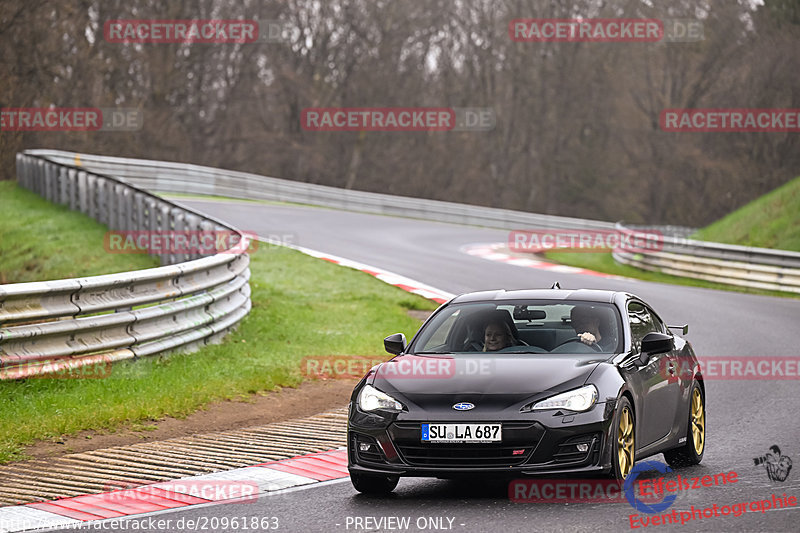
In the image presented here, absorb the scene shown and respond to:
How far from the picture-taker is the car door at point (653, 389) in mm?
7977

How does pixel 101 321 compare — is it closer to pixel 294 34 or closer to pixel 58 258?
pixel 58 258

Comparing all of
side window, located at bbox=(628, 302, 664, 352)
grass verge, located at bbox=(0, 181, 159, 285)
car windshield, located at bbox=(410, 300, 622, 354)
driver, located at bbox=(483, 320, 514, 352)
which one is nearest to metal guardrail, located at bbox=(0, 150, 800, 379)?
grass verge, located at bbox=(0, 181, 159, 285)

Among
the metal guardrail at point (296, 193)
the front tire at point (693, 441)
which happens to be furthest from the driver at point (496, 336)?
the metal guardrail at point (296, 193)

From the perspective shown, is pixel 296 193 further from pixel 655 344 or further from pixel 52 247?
pixel 655 344

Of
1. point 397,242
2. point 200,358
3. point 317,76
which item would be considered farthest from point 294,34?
point 200,358

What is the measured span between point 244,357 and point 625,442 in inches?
258

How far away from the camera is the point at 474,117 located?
65.8 meters

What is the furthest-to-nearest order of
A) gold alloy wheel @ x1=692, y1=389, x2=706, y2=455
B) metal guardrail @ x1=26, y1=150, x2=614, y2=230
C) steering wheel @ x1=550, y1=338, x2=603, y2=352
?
metal guardrail @ x1=26, y1=150, x2=614, y2=230 < gold alloy wheel @ x1=692, y1=389, x2=706, y2=455 < steering wheel @ x1=550, y1=338, x2=603, y2=352

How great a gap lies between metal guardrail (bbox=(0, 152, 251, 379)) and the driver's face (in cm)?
399

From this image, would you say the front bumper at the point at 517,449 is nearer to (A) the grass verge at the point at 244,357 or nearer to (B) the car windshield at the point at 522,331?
(B) the car windshield at the point at 522,331

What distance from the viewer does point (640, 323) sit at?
8.80 meters

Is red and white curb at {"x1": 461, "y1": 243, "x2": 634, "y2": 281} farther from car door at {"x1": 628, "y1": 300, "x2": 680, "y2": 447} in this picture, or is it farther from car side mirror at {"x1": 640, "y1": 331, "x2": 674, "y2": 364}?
car side mirror at {"x1": 640, "y1": 331, "x2": 674, "y2": 364}

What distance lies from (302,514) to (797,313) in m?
15.2

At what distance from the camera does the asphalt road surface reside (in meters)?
6.59
